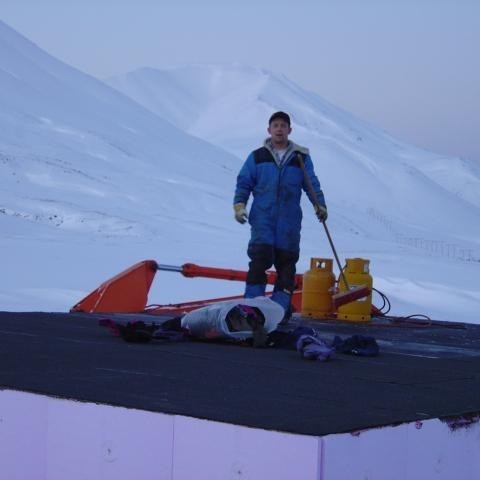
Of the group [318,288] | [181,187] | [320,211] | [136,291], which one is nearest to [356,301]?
[318,288]

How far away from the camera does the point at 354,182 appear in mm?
79188

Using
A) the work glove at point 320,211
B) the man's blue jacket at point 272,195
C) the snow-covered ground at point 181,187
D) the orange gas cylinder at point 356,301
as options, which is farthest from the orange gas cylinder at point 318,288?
the snow-covered ground at point 181,187

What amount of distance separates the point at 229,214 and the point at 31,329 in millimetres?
36943

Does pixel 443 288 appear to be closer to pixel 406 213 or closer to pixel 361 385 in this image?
pixel 361 385

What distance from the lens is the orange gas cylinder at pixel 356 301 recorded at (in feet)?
25.6

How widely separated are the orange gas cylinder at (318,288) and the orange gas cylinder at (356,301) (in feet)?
0.31

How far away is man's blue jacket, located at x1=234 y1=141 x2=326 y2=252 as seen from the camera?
6.48 meters

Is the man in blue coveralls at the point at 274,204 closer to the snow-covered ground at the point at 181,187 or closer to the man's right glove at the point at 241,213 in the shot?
the man's right glove at the point at 241,213

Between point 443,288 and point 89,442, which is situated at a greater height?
point 443,288

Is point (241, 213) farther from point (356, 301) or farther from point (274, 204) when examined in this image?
point (356, 301)

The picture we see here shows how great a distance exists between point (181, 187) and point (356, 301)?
127 feet

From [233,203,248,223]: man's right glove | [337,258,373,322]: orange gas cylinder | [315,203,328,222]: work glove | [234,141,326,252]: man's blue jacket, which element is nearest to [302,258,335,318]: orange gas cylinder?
[337,258,373,322]: orange gas cylinder

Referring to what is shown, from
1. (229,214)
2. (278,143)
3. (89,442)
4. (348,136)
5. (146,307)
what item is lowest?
(89,442)

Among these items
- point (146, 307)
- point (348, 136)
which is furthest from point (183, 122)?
point (146, 307)
